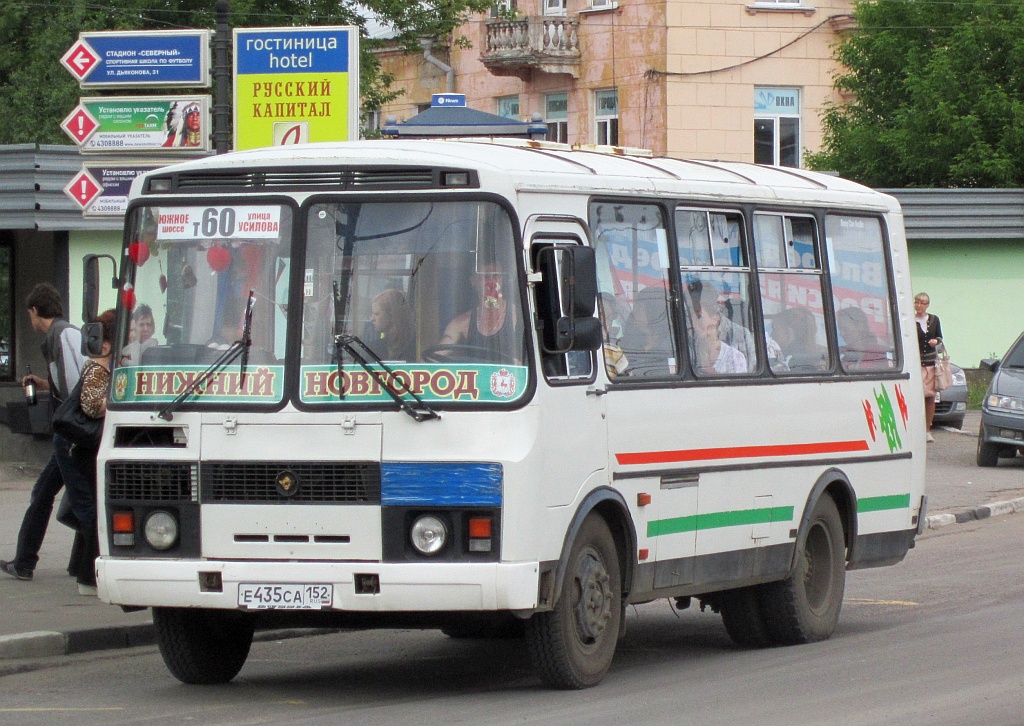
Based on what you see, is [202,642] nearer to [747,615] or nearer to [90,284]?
[90,284]

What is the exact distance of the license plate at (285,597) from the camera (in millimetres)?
8359

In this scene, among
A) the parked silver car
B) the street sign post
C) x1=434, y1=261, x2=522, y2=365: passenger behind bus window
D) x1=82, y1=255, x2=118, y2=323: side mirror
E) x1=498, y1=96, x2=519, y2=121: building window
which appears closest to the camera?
x1=434, y1=261, x2=522, y2=365: passenger behind bus window

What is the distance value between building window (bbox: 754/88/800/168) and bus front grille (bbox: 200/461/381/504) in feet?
110

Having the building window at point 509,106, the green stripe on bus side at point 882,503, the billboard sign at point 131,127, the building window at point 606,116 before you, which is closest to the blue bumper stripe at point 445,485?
the green stripe on bus side at point 882,503

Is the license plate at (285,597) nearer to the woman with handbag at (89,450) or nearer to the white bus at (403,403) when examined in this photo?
the white bus at (403,403)

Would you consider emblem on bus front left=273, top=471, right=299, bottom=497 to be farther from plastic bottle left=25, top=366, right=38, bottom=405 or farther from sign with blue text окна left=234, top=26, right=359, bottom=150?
sign with blue text окна left=234, top=26, right=359, bottom=150

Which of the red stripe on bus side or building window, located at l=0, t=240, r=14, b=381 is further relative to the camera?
building window, located at l=0, t=240, r=14, b=381

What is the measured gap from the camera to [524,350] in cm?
845

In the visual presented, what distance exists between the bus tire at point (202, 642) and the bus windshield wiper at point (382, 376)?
4.72 ft

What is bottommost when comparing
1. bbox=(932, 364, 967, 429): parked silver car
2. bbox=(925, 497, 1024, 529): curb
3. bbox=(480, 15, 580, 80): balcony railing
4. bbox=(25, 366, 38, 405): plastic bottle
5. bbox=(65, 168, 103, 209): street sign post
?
bbox=(925, 497, 1024, 529): curb

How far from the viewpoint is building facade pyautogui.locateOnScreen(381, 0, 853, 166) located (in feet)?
130

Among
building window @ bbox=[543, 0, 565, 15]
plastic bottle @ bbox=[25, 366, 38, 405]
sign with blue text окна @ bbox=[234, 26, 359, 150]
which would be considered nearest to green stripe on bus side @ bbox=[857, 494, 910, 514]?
plastic bottle @ bbox=[25, 366, 38, 405]

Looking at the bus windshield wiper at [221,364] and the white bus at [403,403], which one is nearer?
the white bus at [403,403]

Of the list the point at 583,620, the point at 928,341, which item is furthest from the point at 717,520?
the point at 928,341
